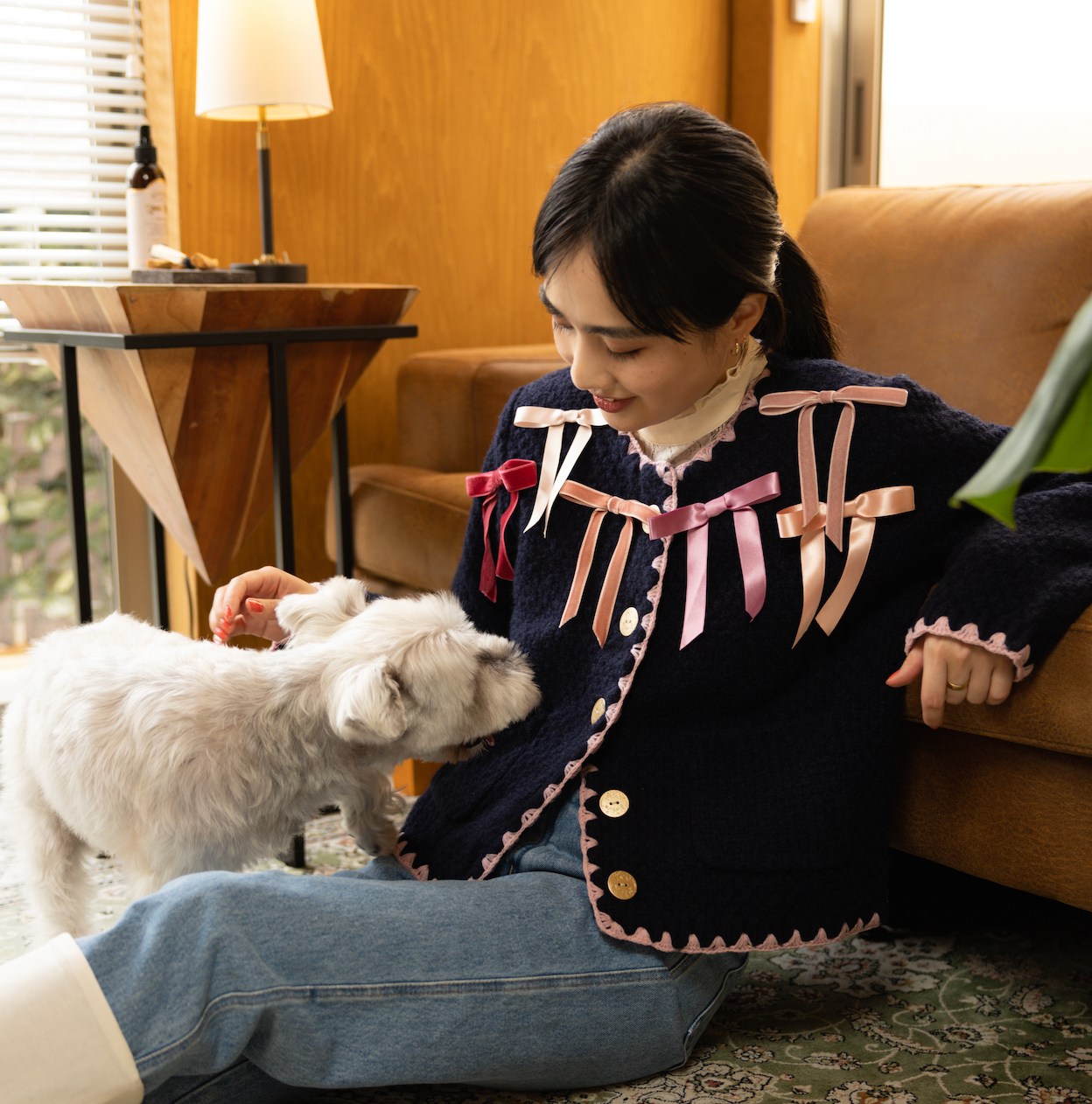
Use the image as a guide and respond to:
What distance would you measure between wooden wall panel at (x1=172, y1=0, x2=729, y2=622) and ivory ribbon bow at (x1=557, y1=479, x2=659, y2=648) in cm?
139

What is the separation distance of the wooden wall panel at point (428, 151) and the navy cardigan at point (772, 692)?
1.51 m

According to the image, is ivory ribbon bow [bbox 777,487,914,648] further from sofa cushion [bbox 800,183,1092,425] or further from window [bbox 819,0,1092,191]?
window [bbox 819,0,1092,191]

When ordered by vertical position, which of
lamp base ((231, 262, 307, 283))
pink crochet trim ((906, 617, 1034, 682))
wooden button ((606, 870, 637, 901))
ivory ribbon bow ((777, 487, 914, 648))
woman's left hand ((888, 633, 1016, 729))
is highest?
lamp base ((231, 262, 307, 283))

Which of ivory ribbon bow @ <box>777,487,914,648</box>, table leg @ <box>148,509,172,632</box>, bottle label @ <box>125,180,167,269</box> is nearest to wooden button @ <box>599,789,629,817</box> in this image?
ivory ribbon bow @ <box>777,487,914,648</box>

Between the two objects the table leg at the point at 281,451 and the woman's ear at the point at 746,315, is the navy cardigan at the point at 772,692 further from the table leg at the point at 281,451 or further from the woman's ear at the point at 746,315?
the table leg at the point at 281,451

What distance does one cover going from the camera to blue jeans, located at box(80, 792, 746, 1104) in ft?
3.28

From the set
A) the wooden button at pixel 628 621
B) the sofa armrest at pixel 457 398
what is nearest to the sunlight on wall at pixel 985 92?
the sofa armrest at pixel 457 398

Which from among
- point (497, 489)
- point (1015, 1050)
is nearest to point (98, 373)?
point (497, 489)

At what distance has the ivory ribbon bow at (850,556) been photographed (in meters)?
1.16

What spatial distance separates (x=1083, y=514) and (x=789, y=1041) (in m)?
0.71

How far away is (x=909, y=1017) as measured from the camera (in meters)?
1.38

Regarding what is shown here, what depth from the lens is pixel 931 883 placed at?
65.2 inches

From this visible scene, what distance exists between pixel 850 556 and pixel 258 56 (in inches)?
61.8

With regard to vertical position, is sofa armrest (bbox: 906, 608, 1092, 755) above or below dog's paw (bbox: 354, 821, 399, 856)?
above
